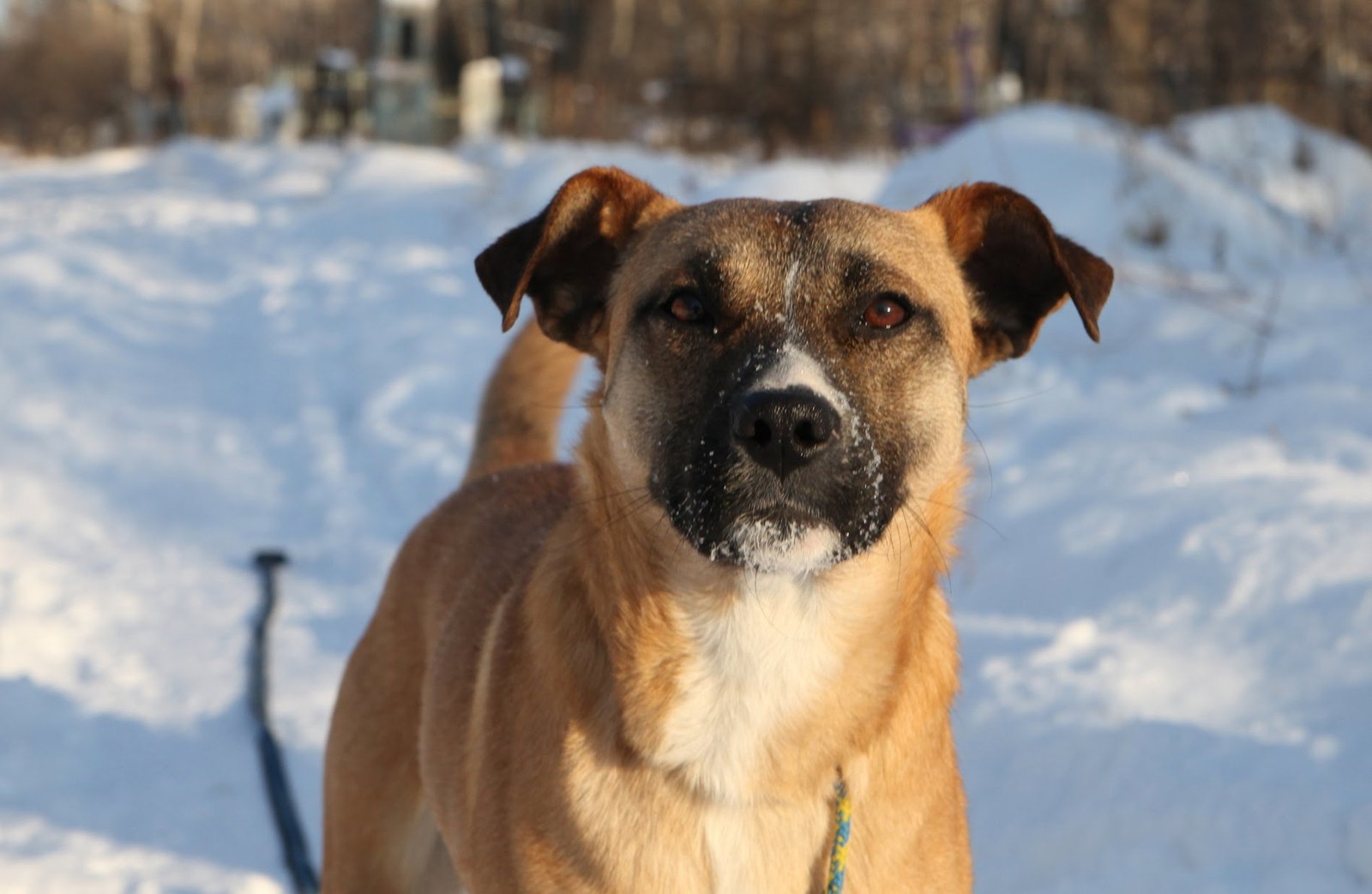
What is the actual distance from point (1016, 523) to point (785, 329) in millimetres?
3339

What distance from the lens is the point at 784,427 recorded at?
7.52 ft

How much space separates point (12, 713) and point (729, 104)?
21.5 metres

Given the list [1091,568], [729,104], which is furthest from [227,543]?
[729,104]

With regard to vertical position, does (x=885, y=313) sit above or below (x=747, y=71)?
above

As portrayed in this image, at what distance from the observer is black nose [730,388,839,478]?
7.53 feet

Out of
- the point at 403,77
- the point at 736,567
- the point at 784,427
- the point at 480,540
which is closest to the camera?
the point at 784,427

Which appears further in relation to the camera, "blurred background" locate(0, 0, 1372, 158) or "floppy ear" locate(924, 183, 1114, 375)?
"blurred background" locate(0, 0, 1372, 158)

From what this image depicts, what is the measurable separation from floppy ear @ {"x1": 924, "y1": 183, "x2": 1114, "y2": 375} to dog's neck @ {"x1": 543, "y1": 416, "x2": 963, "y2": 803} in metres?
0.66

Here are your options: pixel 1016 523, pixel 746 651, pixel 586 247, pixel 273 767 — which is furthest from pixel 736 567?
pixel 1016 523

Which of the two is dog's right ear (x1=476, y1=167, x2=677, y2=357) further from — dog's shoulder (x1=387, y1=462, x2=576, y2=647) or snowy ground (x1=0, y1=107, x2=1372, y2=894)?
snowy ground (x1=0, y1=107, x2=1372, y2=894)

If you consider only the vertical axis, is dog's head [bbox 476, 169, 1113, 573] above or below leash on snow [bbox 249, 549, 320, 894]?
above

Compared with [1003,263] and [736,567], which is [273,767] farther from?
[1003,263]

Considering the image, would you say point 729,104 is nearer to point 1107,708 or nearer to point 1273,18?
point 1273,18

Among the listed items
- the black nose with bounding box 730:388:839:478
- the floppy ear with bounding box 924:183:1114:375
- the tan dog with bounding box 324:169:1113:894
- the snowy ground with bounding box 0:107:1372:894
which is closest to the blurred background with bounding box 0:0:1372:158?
A: the snowy ground with bounding box 0:107:1372:894
